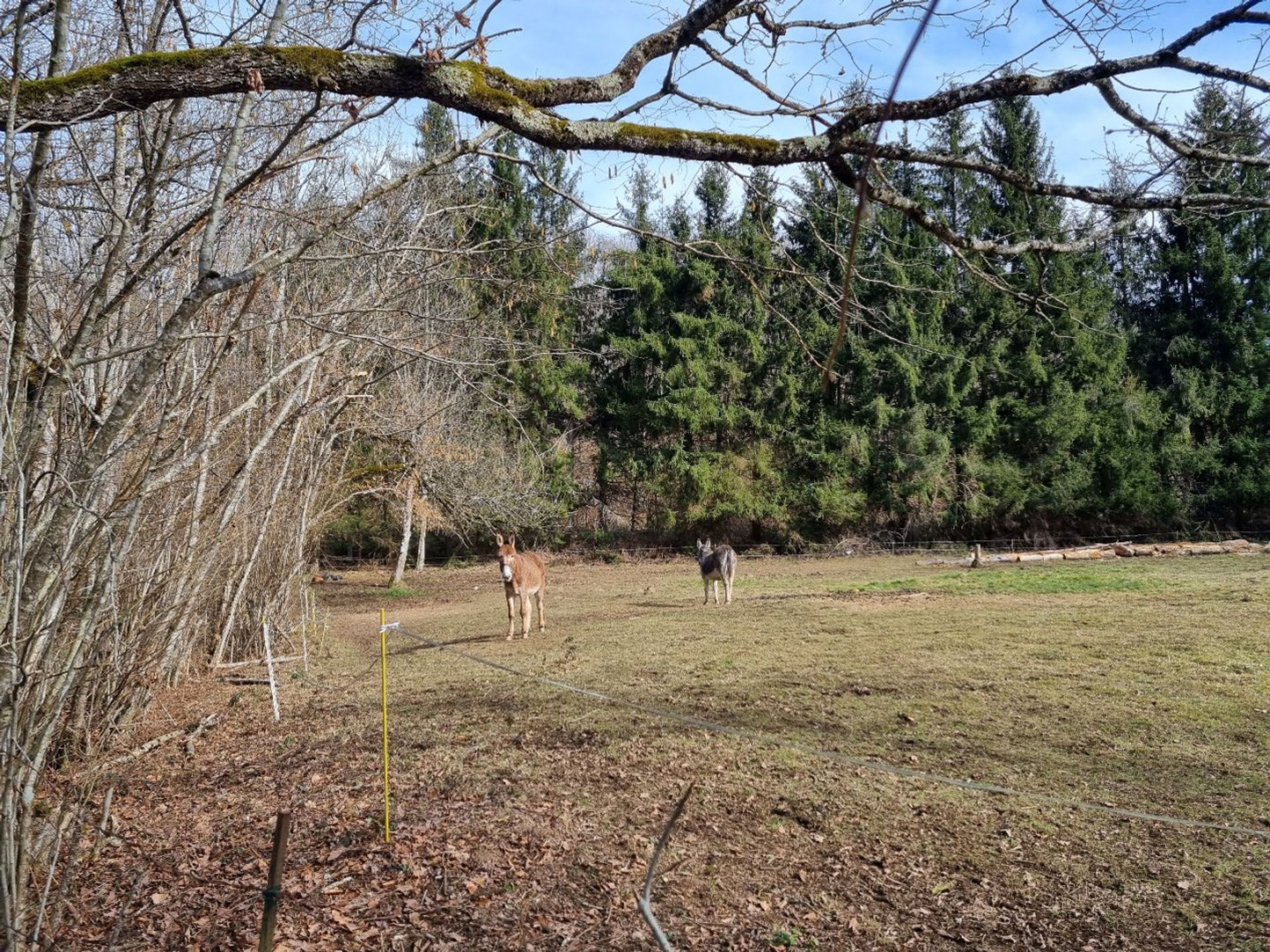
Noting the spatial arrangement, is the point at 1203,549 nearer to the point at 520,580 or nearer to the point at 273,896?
the point at 520,580

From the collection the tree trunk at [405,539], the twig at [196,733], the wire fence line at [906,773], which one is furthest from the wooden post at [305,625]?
the tree trunk at [405,539]

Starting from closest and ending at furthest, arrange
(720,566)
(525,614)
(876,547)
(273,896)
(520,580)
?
1. (273,896)
2. (525,614)
3. (520,580)
4. (720,566)
5. (876,547)

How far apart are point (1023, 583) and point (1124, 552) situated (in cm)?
872

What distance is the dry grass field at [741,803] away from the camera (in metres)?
3.95

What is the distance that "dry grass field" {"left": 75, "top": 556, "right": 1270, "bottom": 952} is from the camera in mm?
3953

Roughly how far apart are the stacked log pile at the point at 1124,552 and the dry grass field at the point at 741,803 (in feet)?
41.6

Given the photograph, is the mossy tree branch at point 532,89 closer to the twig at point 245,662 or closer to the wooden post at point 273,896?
the wooden post at point 273,896

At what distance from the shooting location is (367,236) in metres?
8.95

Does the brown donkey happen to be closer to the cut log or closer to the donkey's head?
the donkey's head

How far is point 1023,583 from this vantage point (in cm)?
1625

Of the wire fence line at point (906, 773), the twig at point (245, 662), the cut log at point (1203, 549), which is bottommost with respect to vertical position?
the twig at point (245, 662)

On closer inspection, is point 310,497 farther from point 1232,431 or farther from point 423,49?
point 1232,431

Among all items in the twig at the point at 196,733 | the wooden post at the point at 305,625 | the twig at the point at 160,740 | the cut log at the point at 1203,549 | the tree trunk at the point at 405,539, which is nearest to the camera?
the twig at the point at 160,740

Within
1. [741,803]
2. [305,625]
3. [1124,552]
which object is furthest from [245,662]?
[1124,552]
